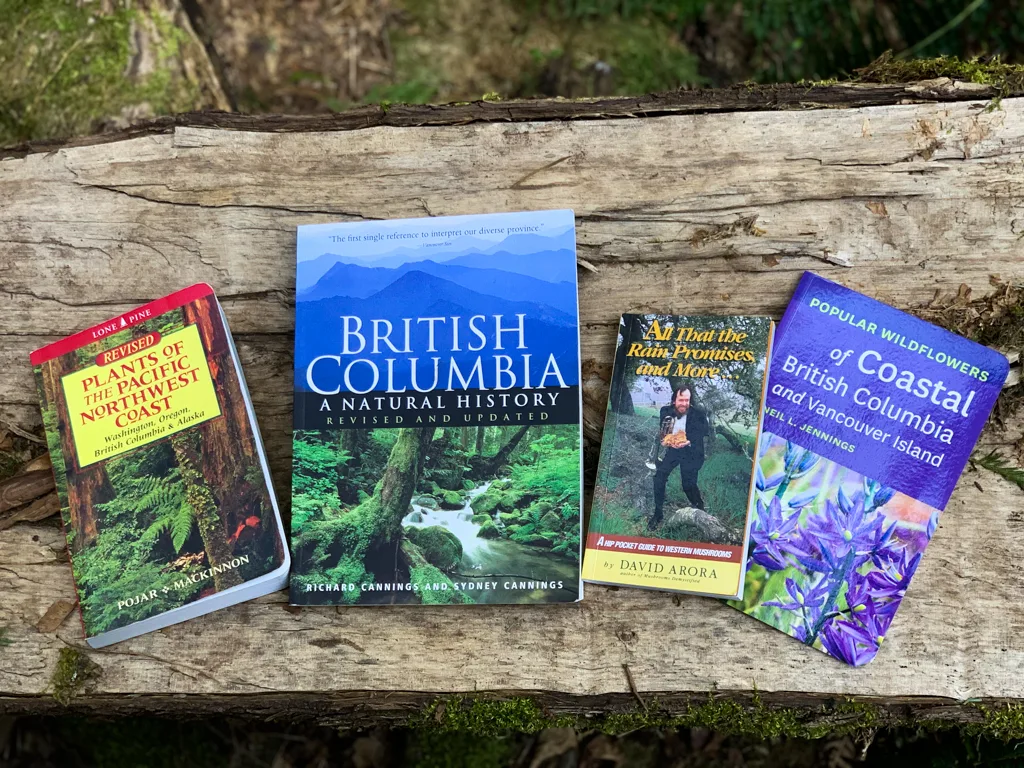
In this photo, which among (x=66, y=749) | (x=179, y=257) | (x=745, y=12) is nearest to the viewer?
(x=179, y=257)

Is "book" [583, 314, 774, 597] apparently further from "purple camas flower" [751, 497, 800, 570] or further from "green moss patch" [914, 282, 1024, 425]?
"green moss patch" [914, 282, 1024, 425]

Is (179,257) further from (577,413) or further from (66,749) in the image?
(66,749)

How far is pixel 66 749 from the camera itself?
6.15 feet

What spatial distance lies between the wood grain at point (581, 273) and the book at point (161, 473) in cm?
7

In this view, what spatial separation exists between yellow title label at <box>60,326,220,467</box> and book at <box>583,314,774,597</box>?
2.42 ft

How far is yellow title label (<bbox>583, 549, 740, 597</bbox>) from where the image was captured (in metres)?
1.21

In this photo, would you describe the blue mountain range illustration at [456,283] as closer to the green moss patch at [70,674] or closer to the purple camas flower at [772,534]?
the purple camas flower at [772,534]

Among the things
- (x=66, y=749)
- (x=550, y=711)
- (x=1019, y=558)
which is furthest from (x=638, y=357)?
(x=66, y=749)

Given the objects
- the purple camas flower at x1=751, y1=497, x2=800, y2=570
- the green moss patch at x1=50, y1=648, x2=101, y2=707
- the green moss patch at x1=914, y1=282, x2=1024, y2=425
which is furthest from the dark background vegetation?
the green moss patch at x1=914, y1=282, x2=1024, y2=425

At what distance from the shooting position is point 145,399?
4.19ft

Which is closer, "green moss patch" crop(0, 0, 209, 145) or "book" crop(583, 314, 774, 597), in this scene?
"book" crop(583, 314, 774, 597)

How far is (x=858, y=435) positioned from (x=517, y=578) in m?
0.65

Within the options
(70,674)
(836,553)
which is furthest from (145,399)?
(836,553)

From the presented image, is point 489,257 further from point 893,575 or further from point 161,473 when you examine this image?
point 893,575
